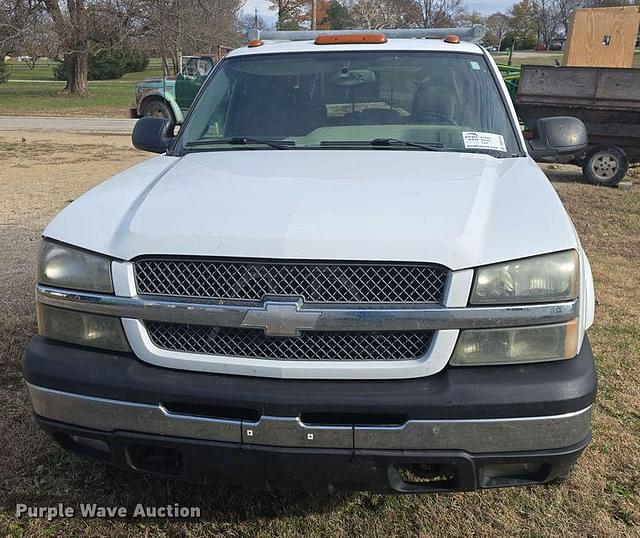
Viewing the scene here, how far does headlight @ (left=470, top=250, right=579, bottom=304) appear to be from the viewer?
214cm

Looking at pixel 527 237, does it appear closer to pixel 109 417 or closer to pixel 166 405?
pixel 166 405

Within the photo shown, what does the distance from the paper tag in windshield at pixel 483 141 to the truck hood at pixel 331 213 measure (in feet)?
0.95

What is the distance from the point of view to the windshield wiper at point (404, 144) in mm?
3262

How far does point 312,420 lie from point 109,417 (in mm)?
703

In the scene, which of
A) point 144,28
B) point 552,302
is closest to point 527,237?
point 552,302

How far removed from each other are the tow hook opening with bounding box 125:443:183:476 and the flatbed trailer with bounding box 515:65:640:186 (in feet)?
30.4

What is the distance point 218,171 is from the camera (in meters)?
2.92

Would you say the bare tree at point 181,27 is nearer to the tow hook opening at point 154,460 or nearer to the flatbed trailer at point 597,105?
the flatbed trailer at point 597,105

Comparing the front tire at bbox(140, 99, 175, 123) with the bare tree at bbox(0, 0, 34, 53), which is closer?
the front tire at bbox(140, 99, 175, 123)

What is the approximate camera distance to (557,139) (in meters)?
3.75

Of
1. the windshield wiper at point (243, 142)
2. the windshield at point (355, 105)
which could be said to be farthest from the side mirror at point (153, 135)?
the windshield wiper at point (243, 142)

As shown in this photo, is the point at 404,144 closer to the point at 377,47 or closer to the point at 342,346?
the point at 377,47

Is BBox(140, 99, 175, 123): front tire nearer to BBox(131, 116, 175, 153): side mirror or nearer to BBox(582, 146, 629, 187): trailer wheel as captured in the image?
BBox(582, 146, 629, 187): trailer wheel

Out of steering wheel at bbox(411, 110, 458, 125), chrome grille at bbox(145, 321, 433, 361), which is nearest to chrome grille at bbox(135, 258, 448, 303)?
chrome grille at bbox(145, 321, 433, 361)
